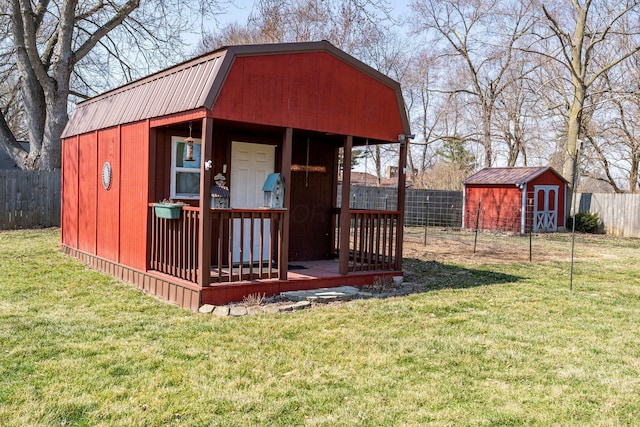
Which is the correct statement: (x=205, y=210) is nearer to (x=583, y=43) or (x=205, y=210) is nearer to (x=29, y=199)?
(x=29, y=199)

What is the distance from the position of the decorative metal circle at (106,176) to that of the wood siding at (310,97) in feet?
9.24

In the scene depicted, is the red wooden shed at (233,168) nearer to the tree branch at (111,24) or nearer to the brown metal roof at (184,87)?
the brown metal roof at (184,87)

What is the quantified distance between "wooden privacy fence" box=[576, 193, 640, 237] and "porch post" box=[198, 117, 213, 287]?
56.3 ft

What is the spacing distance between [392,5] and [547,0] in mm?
13317

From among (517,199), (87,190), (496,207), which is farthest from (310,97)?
(496,207)

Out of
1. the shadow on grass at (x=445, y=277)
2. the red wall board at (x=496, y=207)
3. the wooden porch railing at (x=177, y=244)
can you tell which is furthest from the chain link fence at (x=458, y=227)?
the wooden porch railing at (x=177, y=244)

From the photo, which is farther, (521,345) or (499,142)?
(499,142)

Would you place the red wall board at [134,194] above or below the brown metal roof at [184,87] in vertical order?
below

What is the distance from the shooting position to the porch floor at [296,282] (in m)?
5.43

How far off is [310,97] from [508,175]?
1374cm

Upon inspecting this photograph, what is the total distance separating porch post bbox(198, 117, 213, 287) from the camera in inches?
205

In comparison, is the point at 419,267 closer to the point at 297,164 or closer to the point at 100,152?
the point at 297,164

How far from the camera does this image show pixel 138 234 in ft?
21.1

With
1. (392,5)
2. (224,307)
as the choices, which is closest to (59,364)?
(224,307)
